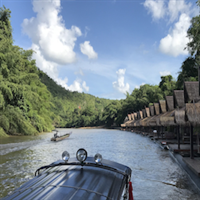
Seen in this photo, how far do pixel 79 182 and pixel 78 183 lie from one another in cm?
3

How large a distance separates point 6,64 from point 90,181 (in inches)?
891

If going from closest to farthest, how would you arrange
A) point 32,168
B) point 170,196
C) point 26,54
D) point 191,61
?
point 170,196
point 32,168
point 191,61
point 26,54

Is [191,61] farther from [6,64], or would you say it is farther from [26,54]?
[26,54]

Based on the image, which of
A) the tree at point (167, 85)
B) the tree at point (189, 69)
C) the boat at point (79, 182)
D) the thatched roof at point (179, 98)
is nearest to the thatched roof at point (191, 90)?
the thatched roof at point (179, 98)

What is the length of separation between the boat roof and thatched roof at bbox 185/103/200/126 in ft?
15.9

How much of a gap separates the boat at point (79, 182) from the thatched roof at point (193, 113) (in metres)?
4.86

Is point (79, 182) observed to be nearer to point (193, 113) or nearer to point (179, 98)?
point (193, 113)

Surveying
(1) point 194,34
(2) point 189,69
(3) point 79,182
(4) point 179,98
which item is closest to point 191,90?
(4) point 179,98

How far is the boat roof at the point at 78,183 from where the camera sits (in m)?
2.64

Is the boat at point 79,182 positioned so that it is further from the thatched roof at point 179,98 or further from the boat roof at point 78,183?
the thatched roof at point 179,98

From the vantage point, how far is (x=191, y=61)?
30344 mm

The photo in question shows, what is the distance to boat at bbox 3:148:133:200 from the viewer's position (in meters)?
2.64

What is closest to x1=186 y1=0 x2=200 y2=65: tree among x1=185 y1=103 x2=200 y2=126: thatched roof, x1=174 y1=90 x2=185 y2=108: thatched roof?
x1=174 y1=90 x2=185 y2=108: thatched roof

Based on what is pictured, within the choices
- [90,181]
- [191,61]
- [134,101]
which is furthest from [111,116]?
[90,181]
